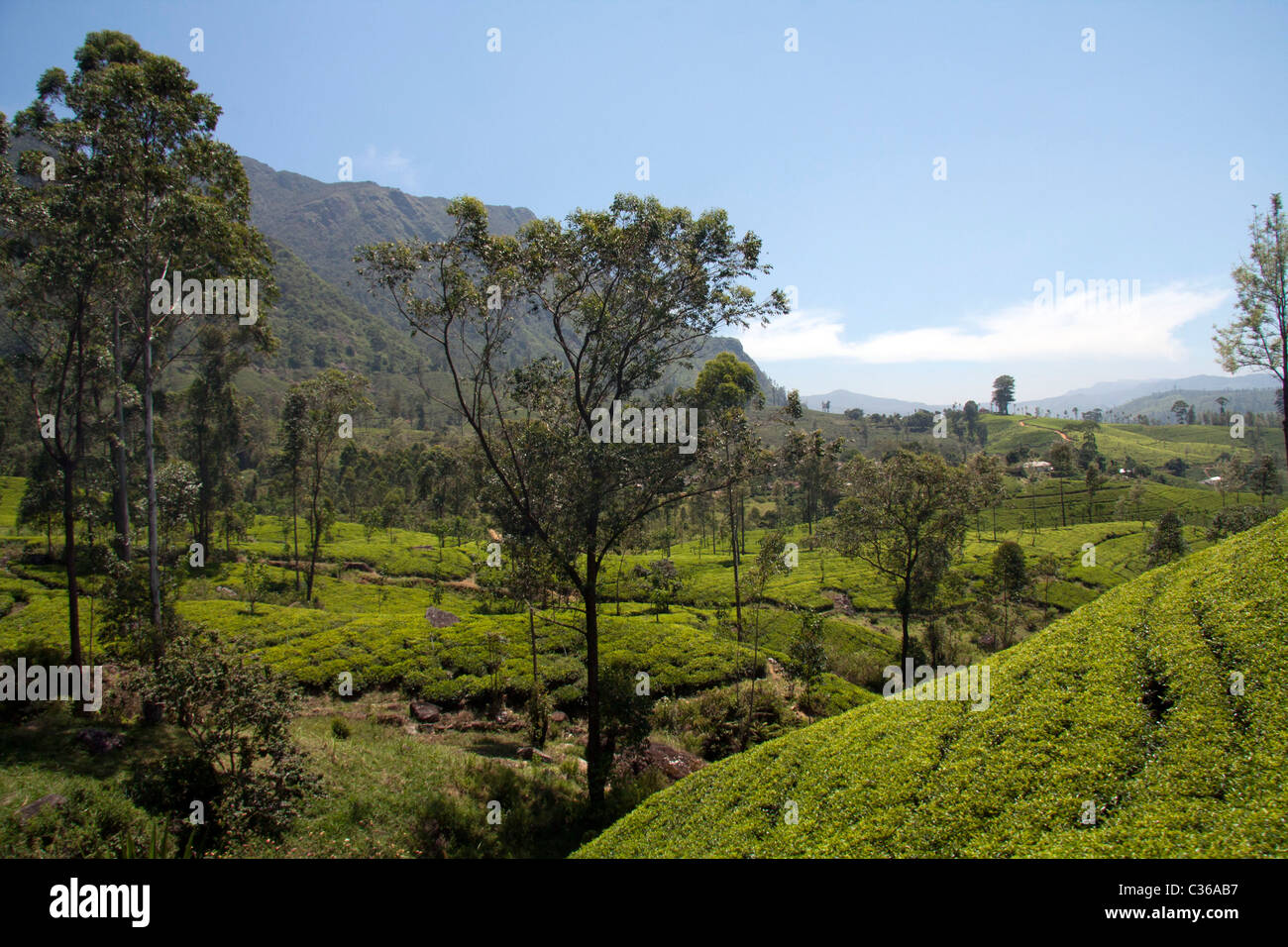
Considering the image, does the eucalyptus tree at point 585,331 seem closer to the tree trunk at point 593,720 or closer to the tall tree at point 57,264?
the tree trunk at point 593,720

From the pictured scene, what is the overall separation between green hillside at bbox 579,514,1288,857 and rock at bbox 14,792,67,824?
10.3 meters

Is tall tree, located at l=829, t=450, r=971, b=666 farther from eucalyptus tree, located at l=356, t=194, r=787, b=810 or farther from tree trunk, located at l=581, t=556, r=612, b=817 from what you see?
tree trunk, located at l=581, t=556, r=612, b=817

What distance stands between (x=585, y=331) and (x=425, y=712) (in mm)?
15232

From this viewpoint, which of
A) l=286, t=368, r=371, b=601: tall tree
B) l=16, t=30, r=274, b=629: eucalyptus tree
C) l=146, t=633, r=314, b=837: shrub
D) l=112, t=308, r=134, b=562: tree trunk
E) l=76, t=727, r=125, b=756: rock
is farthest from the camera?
l=286, t=368, r=371, b=601: tall tree

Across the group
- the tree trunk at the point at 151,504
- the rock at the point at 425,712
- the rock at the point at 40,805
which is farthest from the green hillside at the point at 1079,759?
the tree trunk at the point at 151,504

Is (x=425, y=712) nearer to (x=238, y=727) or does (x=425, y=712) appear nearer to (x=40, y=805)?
(x=238, y=727)

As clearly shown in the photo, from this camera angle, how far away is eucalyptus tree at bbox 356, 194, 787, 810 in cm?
1391

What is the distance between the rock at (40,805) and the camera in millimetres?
9703

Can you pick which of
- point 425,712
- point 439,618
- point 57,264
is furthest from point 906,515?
point 57,264

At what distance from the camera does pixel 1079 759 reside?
674cm

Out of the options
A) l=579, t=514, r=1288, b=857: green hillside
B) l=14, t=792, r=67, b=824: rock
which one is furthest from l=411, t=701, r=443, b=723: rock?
l=579, t=514, r=1288, b=857: green hillside

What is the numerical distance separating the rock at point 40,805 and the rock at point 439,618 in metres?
19.4
